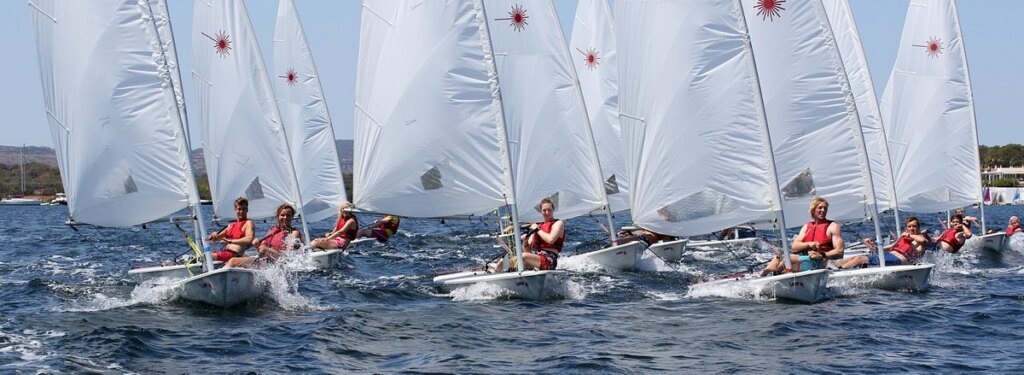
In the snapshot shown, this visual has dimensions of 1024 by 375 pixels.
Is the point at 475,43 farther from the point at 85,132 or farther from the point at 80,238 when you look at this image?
the point at 80,238

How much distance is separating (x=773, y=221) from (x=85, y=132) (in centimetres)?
996

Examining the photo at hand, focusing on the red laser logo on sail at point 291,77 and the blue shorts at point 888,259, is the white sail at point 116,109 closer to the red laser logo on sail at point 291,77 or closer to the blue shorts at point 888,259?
the blue shorts at point 888,259

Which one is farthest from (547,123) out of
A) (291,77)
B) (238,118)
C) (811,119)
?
(291,77)

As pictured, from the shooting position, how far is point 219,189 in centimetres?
2775

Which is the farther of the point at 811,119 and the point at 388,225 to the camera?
the point at 388,225

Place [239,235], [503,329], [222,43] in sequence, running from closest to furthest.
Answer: [503,329], [239,235], [222,43]

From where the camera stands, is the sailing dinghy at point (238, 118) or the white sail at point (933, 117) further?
the white sail at point (933, 117)

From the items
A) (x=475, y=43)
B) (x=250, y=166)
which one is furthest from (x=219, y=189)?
(x=475, y=43)

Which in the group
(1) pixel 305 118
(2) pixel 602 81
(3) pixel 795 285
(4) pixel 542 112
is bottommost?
(3) pixel 795 285

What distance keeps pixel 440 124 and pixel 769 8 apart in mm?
6114

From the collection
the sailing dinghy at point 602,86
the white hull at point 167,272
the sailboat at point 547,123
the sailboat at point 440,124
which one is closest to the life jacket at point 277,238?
the white hull at point 167,272

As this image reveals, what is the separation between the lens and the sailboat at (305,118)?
113 ft

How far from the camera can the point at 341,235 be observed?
92.0 feet

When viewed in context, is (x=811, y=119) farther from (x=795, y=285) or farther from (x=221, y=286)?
(x=221, y=286)
